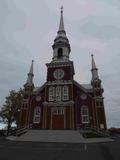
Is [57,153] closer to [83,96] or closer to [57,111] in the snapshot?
[57,111]

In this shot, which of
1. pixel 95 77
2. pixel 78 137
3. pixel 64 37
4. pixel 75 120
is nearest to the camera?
pixel 78 137

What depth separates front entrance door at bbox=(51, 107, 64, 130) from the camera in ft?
106

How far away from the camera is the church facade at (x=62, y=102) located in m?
32.6

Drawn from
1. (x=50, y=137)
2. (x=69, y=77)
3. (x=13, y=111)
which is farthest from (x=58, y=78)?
(x=13, y=111)

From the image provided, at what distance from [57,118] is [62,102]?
3.08m

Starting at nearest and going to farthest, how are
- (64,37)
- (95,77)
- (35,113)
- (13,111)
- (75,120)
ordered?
(75,120) < (35,113) < (95,77) < (64,37) < (13,111)

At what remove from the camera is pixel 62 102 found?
3334cm

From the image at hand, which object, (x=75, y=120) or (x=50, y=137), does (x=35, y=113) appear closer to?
(x=75, y=120)

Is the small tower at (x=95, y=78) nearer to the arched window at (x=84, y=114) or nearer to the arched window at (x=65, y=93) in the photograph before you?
the arched window at (x=84, y=114)

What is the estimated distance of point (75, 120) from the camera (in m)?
32.5

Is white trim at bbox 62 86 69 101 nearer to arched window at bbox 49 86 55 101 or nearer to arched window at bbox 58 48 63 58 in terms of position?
arched window at bbox 49 86 55 101

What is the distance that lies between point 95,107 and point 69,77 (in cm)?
773

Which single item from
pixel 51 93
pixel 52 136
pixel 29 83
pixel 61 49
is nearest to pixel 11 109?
pixel 29 83

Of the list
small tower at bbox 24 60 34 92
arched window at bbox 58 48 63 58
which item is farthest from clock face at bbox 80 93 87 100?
small tower at bbox 24 60 34 92
